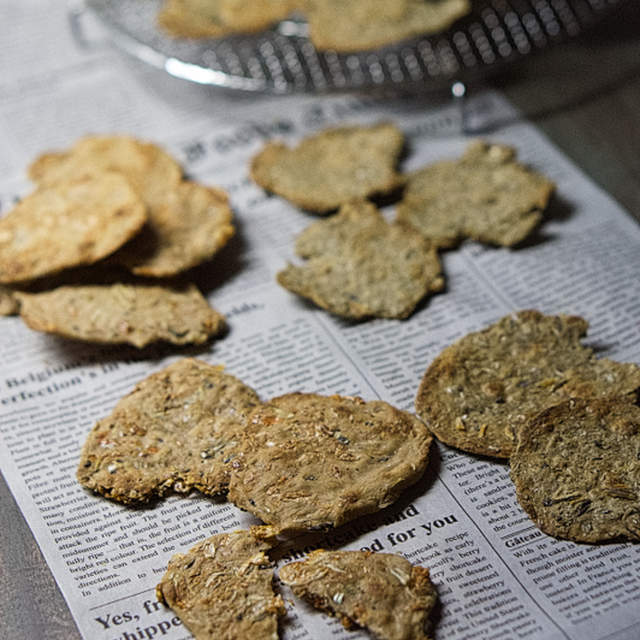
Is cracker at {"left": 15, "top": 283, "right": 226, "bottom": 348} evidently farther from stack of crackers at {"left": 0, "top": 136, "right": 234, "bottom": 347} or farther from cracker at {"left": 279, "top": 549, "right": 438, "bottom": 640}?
cracker at {"left": 279, "top": 549, "right": 438, "bottom": 640}

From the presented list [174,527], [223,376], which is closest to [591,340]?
[223,376]

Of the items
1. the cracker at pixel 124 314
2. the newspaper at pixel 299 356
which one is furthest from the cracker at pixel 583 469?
the cracker at pixel 124 314

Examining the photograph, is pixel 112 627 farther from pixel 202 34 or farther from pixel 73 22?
pixel 73 22

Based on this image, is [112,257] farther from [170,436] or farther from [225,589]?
[225,589]

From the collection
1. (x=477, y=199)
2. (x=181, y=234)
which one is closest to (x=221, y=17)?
(x=181, y=234)

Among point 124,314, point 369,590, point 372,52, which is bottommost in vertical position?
point 369,590

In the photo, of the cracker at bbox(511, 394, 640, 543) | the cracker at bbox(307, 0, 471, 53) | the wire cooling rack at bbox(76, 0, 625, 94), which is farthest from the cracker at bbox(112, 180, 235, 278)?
the cracker at bbox(511, 394, 640, 543)
